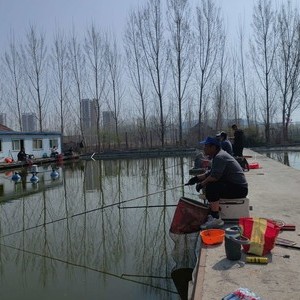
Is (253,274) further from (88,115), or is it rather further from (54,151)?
(88,115)

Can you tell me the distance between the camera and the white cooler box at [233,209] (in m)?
5.50

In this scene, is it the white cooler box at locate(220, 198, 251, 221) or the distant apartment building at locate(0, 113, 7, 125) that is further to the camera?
the distant apartment building at locate(0, 113, 7, 125)

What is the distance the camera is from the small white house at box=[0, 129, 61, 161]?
25938 millimetres

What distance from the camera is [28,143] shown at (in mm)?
28609

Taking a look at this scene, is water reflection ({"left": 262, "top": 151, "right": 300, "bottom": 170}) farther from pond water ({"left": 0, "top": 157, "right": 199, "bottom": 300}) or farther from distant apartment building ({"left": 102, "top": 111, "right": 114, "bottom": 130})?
distant apartment building ({"left": 102, "top": 111, "right": 114, "bottom": 130})

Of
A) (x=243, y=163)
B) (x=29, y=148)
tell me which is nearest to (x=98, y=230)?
(x=243, y=163)

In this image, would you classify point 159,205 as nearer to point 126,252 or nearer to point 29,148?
point 126,252

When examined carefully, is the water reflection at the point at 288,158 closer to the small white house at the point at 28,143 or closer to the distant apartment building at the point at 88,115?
the small white house at the point at 28,143

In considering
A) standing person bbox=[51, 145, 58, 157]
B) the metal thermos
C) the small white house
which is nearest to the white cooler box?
the metal thermos

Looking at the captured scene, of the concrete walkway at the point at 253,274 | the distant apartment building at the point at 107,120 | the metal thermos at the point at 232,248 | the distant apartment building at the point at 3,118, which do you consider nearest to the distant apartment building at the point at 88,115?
the distant apartment building at the point at 107,120

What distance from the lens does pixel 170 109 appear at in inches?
1473

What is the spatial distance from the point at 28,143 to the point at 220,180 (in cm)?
2500

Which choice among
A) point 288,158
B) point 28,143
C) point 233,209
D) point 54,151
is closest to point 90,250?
point 233,209

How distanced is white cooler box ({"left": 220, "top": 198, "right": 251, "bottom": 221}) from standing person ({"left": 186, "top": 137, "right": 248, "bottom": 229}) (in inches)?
2.6
